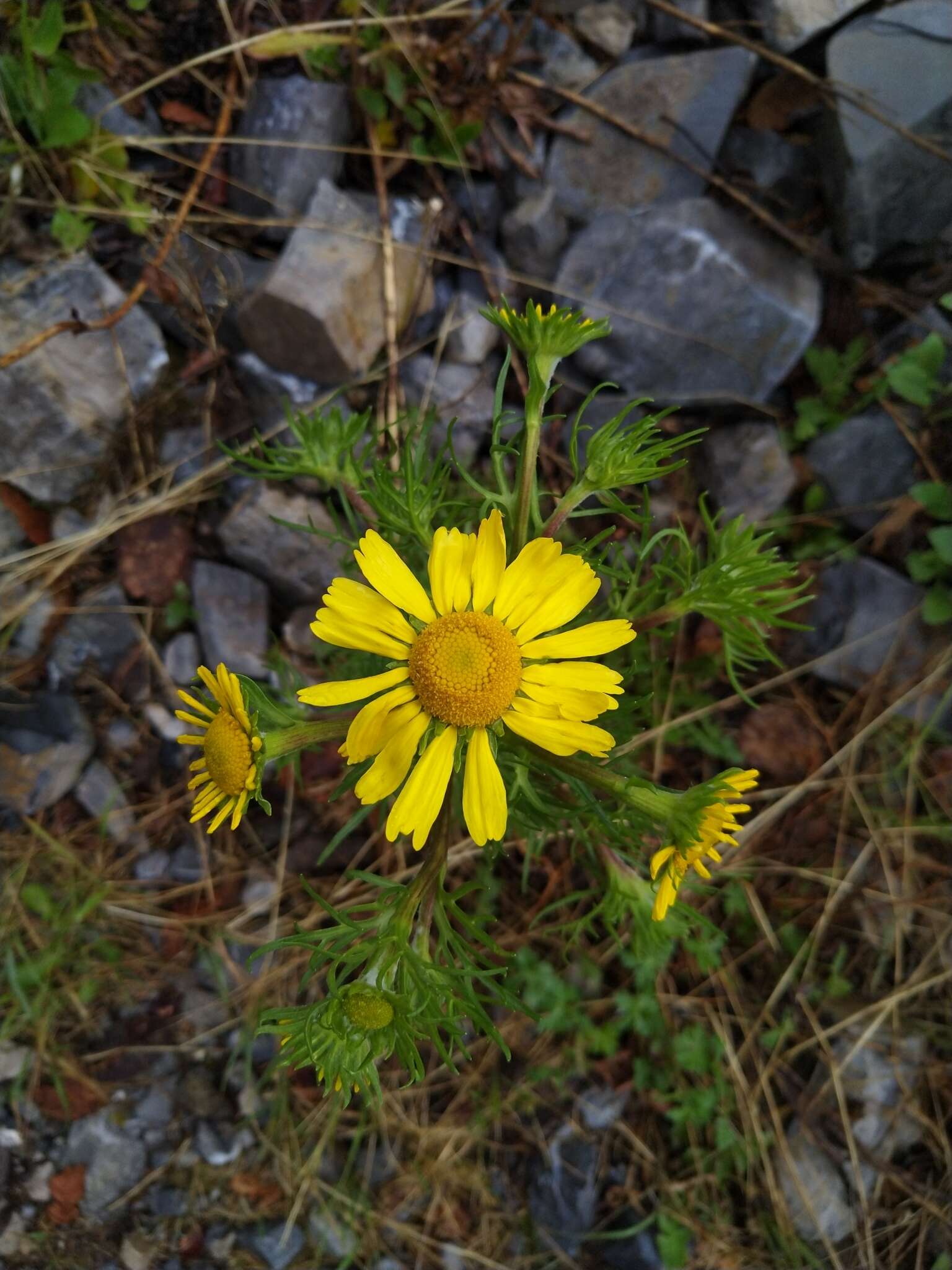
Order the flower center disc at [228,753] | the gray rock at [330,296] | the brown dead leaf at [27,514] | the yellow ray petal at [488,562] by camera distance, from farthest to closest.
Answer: the brown dead leaf at [27,514], the gray rock at [330,296], the yellow ray petal at [488,562], the flower center disc at [228,753]

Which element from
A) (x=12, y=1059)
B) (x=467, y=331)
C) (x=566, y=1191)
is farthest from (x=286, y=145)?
(x=566, y=1191)

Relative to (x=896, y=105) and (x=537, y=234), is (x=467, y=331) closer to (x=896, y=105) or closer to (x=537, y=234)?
(x=537, y=234)

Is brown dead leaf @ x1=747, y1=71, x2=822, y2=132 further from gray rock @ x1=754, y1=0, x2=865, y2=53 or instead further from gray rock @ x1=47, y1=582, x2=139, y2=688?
gray rock @ x1=47, y1=582, x2=139, y2=688

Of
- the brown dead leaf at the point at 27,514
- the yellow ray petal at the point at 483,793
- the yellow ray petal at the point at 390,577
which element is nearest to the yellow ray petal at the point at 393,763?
the yellow ray petal at the point at 483,793

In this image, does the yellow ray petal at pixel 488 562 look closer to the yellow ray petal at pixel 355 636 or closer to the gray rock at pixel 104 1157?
the yellow ray petal at pixel 355 636

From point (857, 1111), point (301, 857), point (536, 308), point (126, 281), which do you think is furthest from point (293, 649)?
point (857, 1111)

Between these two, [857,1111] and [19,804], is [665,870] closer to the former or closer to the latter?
[857,1111]
